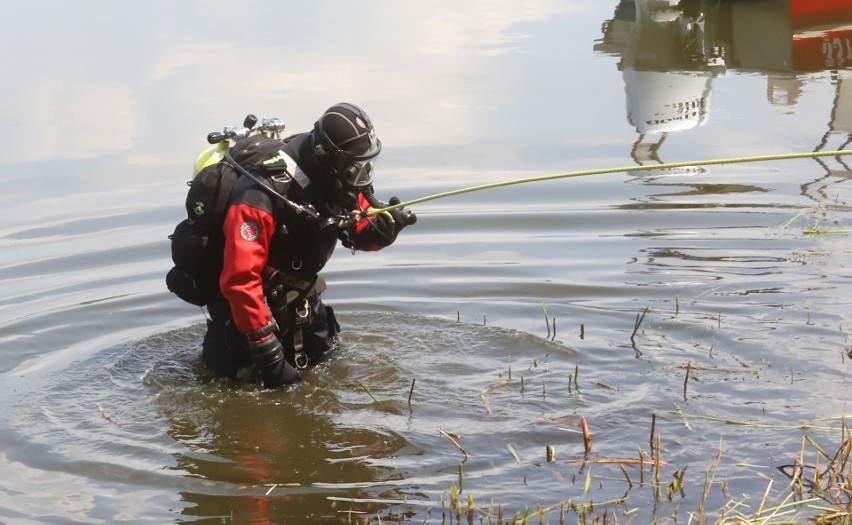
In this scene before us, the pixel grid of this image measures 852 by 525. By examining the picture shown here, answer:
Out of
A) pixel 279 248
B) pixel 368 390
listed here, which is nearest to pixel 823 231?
pixel 368 390

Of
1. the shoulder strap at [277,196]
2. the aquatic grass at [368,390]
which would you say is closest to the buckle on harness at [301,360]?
the aquatic grass at [368,390]

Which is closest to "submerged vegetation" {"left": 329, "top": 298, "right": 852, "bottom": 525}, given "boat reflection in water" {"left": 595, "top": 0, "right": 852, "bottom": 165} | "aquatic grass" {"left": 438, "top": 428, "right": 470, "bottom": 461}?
"aquatic grass" {"left": 438, "top": 428, "right": 470, "bottom": 461}

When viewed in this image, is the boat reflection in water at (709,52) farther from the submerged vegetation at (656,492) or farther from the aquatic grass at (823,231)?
the submerged vegetation at (656,492)

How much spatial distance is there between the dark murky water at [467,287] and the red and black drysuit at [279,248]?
30 cm

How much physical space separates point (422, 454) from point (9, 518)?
5.98ft

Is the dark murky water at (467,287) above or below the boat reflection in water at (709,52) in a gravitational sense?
below

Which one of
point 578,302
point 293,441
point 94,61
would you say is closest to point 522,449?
point 293,441

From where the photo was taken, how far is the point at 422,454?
17.2ft

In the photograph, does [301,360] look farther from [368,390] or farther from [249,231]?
[249,231]

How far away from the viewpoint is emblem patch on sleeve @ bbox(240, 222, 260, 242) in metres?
5.32

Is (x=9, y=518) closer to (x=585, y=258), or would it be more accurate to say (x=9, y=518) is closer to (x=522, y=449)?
(x=522, y=449)

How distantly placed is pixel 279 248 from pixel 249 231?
43cm

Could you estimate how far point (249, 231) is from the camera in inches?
210

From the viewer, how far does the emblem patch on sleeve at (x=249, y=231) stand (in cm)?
532
